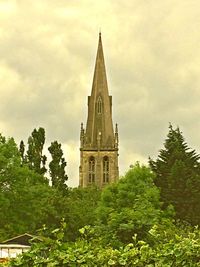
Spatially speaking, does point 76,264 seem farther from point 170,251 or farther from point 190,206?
point 190,206

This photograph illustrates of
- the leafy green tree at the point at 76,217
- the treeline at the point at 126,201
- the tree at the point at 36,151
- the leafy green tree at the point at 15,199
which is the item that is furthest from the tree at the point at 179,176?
the tree at the point at 36,151

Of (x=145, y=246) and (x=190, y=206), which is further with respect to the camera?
(x=190, y=206)

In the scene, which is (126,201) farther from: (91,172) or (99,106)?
(99,106)

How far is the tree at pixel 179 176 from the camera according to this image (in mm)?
47562

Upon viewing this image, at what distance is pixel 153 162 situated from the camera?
51750 mm

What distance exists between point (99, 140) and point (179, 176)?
60.3 metres

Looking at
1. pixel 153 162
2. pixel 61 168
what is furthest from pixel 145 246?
pixel 61 168

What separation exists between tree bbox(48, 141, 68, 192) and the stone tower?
101 feet

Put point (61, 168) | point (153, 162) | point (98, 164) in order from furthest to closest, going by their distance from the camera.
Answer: point (98, 164)
point (61, 168)
point (153, 162)

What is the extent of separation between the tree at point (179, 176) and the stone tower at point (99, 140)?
5284 centimetres

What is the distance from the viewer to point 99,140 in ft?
355

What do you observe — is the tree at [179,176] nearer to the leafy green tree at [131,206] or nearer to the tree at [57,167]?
the leafy green tree at [131,206]

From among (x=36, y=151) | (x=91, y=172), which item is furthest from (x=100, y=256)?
(x=91, y=172)

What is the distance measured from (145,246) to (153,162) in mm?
43090
